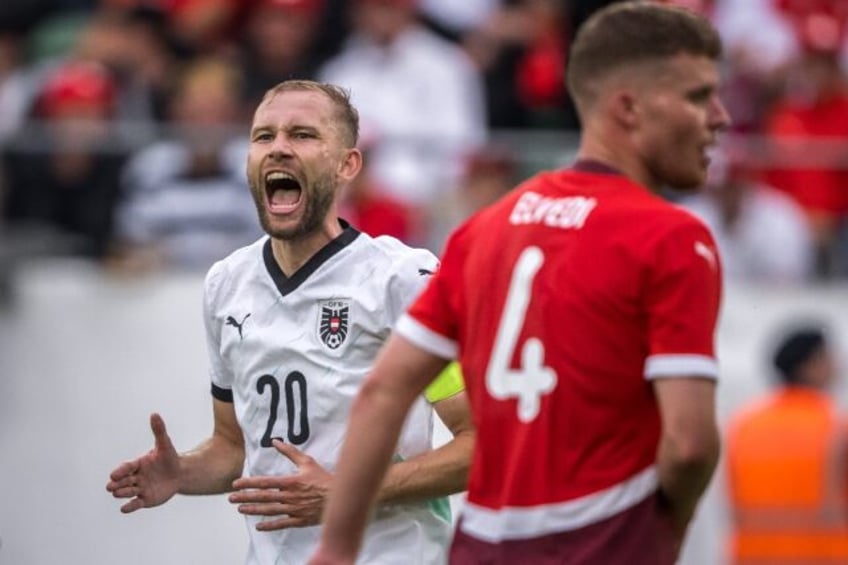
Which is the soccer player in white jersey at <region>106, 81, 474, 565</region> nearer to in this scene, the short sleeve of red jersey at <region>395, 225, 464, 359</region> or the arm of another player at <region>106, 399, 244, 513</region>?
the arm of another player at <region>106, 399, 244, 513</region>

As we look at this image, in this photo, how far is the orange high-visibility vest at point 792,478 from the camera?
35.1ft

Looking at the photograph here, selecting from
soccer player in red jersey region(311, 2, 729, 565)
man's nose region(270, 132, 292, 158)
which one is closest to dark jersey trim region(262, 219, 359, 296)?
man's nose region(270, 132, 292, 158)

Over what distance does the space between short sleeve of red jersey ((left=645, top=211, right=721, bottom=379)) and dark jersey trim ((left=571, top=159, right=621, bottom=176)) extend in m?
0.26

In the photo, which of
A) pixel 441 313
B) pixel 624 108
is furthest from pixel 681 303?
pixel 441 313

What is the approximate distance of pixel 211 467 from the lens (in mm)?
5645

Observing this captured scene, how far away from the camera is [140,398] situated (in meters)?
11.4

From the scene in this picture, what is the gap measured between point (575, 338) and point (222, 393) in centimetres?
166

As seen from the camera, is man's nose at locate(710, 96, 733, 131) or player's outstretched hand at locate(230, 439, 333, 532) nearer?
man's nose at locate(710, 96, 733, 131)

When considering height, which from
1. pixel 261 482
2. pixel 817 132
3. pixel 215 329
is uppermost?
pixel 215 329

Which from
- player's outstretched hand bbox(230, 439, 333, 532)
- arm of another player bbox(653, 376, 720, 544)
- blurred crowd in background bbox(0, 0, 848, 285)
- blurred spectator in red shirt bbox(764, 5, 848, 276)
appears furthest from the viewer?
blurred spectator in red shirt bbox(764, 5, 848, 276)

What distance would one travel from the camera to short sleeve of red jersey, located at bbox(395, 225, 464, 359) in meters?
4.44

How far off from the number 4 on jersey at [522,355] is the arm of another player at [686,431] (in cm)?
27

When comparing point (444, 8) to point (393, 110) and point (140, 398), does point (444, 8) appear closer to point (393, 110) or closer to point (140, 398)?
point (393, 110)

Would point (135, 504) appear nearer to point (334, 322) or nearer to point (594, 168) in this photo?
point (334, 322)
